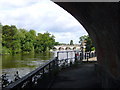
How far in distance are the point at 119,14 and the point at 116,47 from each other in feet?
2.29

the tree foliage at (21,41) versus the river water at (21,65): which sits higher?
the tree foliage at (21,41)

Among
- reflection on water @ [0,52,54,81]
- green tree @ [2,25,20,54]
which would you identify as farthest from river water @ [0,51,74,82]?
green tree @ [2,25,20,54]

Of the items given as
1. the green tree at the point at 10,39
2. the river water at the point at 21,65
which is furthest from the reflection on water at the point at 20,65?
the green tree at the point at 10,39

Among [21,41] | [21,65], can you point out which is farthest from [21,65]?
[21,41]

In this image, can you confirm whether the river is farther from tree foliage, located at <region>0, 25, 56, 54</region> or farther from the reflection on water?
tree foliage, located at <region>0, 25, 56, 54</region>

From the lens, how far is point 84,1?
4.23 meters

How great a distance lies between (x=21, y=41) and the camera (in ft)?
283

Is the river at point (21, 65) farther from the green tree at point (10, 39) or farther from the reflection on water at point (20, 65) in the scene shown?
the green tree at point (10, 39)

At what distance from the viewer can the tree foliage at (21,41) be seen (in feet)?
254

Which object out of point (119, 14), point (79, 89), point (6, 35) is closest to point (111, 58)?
point (119, 14)

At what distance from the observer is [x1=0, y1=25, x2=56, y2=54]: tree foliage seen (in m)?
77.3

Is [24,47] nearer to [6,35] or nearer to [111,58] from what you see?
[6,35]

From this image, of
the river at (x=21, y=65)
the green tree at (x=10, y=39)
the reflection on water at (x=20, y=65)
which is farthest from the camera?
the green tree at (x=10, y=39)

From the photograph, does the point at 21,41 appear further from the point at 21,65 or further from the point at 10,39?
the point at 21,65
